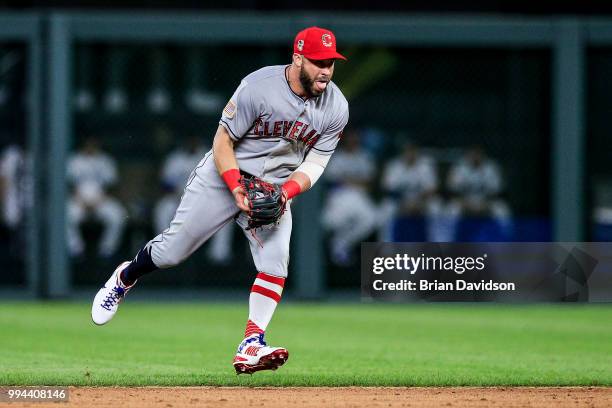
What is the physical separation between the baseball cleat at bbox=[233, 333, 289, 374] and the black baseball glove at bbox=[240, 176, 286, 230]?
613 mm

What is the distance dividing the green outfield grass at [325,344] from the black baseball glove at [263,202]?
3.03 feet

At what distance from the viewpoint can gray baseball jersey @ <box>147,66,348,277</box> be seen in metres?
6.55

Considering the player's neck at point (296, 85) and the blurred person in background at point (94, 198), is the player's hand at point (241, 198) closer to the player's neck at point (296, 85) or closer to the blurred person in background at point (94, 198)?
the player's neck at point (296, 85)

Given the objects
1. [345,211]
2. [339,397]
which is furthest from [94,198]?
[339,397]

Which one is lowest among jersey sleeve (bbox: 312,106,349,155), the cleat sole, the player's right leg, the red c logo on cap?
the cleat sole

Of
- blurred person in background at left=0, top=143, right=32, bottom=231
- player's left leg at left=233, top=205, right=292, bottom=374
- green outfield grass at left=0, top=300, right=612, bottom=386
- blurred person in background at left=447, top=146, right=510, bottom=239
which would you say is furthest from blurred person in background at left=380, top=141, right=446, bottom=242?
player's left leg at left=233, top=205, right=292, bottom=374

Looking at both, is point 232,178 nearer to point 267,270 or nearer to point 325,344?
point 267,270

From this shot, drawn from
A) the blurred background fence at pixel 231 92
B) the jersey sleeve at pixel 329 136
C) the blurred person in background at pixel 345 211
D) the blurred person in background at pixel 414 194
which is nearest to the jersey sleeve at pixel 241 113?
the jersey sleeve at pixel 329 136

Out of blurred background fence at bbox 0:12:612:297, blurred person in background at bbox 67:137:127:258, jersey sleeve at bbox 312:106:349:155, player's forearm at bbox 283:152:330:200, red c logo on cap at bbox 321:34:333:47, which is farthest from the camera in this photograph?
blurred person in background at bbox 67:137:127:258

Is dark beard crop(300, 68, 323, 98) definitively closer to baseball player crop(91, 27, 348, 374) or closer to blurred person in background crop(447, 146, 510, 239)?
baseball player crop(91, 27, 348, 374)

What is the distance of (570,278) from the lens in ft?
33.8

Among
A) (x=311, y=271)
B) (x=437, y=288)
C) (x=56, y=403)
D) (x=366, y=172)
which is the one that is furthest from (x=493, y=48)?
(x=56, y=403)

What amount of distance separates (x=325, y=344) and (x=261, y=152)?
249 centimetres

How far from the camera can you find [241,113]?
6.54 meters
